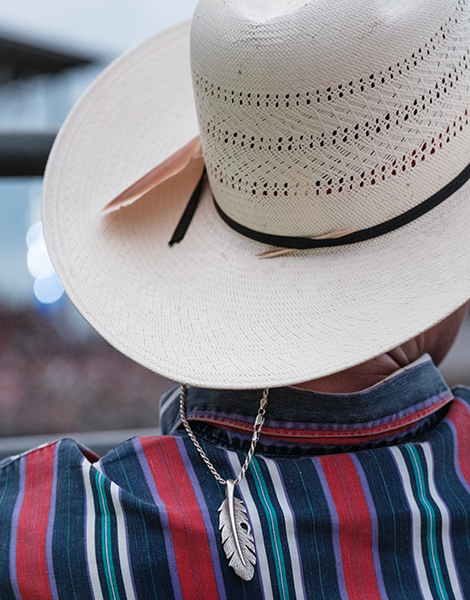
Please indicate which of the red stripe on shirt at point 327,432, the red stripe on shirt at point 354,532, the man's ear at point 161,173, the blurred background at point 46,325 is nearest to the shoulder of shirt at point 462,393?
the red stripe on shirt at point 327,432

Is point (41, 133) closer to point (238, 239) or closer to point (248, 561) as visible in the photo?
point (238, 239)

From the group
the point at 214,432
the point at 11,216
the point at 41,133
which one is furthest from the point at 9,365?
the point at 214,432

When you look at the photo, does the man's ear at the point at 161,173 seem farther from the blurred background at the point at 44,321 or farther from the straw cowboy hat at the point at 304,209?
the blurred background at the point at 44,321

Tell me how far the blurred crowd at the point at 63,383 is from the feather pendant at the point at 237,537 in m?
3.17

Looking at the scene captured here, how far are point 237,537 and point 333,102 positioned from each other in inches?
19.7

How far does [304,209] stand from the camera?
0.74 meters

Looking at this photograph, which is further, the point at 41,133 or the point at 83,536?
the point at 41,133

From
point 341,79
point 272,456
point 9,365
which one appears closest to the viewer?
point 341,79

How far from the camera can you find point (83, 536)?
2.33 feet

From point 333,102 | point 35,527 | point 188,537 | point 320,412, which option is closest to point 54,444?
point 35,527

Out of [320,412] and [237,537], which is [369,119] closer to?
[320,412]

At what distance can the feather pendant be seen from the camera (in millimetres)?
677

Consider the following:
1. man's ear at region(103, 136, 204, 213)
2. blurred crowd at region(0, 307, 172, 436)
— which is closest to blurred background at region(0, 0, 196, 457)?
blurred crowd at region(0, 307, 172, 436)

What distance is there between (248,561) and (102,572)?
0.17 metres
